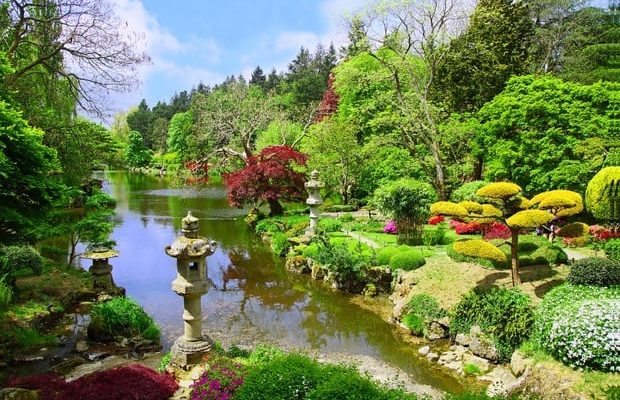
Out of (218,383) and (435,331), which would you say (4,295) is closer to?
(218,383)

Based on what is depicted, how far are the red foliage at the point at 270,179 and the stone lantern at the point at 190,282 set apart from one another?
50.7 ft

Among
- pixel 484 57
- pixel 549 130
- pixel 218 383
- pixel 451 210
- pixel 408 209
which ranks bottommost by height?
pixel 218 383

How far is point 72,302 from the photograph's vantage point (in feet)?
42.9

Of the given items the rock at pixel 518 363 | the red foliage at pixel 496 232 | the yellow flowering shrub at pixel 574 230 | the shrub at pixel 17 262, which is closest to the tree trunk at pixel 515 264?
the yellow flowering shrub at pixel 574 230

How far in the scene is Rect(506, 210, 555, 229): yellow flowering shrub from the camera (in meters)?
11.3

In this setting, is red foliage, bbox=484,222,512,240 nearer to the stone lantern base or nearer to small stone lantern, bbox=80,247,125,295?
the stone lantern base

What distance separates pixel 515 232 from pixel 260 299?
7768mm

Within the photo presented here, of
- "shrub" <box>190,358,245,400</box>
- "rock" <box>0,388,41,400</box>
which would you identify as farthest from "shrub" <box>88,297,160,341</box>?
"shrub" <box>190,358,245,400</box>

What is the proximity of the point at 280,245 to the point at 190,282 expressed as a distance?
11.9m

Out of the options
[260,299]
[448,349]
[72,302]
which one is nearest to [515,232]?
[448,349]

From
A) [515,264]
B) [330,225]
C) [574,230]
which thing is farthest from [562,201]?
[330,225]

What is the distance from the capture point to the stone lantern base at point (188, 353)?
8.88 meters

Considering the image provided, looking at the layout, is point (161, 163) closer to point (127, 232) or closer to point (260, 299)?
point (127, 232)

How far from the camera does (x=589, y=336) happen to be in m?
8.18
